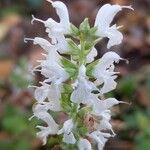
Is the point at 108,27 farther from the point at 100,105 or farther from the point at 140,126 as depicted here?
the point at 140,126

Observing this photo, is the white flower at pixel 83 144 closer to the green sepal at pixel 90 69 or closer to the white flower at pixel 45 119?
the white flower at pixel 45 119

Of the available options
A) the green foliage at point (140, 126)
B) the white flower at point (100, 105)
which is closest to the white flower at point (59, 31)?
the white flower at point (100, 105)

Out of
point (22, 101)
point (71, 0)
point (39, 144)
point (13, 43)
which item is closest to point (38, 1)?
point (71, 0)

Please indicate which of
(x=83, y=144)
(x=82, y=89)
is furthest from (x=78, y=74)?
(x=83, y=144)

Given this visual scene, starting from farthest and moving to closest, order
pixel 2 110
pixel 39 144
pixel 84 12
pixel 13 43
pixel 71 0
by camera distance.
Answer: pixel 71 0
pixel 84 12
pixel 13 43
pixel 2 110
pixel 39 144

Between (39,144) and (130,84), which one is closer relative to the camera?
(39,144)

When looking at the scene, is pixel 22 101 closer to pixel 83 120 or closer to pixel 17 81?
pixel 17 81

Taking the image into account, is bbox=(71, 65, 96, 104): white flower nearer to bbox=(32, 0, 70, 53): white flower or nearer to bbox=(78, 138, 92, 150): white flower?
bbox=(32, 0, 70, 53): white flower
